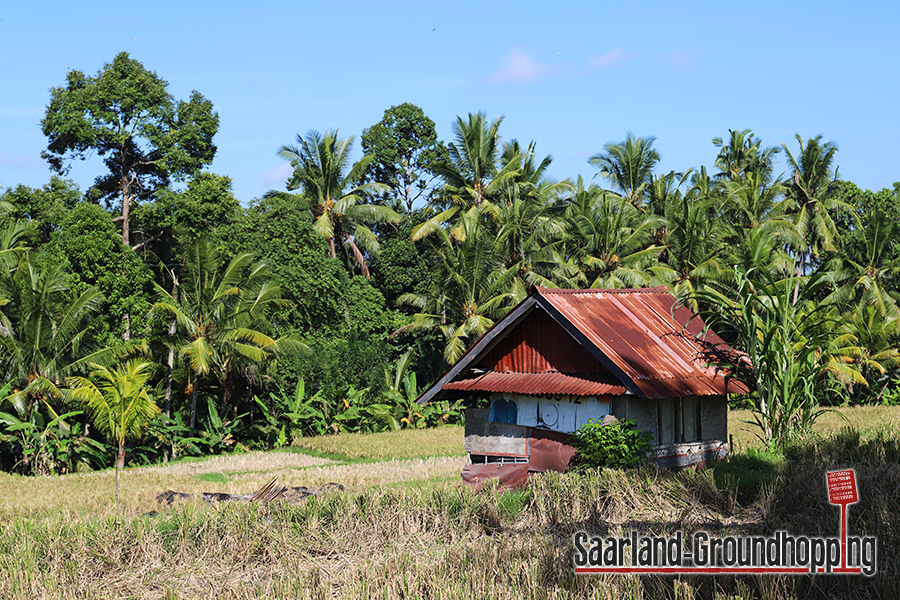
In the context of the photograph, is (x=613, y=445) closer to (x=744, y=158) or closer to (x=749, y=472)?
(x=749, y=472)

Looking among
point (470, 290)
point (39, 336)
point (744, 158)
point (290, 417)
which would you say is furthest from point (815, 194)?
point (39, 336)

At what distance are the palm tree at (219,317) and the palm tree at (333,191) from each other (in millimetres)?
9415

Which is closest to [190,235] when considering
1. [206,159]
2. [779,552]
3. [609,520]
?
[206,159]

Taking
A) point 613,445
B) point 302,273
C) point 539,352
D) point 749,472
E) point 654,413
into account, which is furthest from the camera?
point 302,273

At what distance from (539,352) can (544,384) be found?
0.85 m

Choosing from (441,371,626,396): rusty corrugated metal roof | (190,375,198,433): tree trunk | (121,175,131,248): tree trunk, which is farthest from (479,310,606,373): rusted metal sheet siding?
(121,175,131,248): tree trunk

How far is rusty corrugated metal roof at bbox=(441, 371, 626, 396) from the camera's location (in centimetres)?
1195

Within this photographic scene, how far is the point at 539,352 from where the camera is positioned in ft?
44.1

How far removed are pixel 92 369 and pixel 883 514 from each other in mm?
19299

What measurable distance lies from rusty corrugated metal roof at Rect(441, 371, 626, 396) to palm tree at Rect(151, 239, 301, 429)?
33.6 ft

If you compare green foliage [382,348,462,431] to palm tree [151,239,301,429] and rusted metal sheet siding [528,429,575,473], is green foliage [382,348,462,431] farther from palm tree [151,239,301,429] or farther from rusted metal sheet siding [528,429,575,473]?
rusted metal sheet siding [528,429,575,473]

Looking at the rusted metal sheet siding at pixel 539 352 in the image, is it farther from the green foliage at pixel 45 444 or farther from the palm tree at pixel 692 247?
the palm tree at pixel 692 247

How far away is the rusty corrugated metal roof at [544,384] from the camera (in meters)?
11.9

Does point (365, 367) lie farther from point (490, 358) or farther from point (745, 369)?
point (745, 369)
